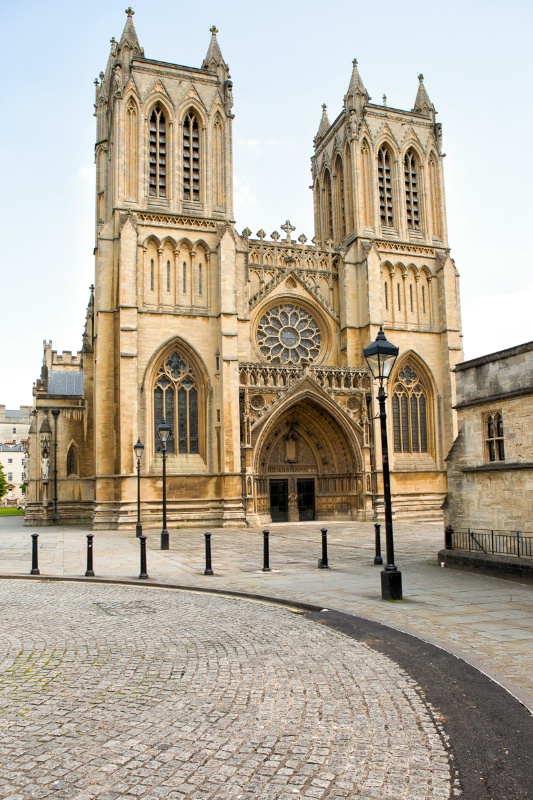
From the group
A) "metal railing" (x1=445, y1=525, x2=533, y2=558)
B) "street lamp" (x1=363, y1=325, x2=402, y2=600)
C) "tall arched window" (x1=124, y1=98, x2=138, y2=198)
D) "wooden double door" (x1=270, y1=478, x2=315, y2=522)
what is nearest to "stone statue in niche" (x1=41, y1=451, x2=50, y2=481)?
"wooden double door" (x1=270, y1=478, x2=315, y2=522)

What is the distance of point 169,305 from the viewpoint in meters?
33.0

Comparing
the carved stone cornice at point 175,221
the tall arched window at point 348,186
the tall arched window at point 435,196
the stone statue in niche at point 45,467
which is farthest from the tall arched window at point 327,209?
the stone statue in niche at point 45,467

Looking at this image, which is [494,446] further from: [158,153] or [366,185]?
[366,185]

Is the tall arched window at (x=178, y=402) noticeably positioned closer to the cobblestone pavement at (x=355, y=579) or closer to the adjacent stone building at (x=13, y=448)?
the cobblestone pavement at (x=355, y=579)

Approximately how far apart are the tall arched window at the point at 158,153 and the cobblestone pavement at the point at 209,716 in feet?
94.7

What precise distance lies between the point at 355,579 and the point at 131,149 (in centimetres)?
2719

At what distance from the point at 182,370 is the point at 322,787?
29.6 m

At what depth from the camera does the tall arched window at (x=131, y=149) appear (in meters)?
33.2

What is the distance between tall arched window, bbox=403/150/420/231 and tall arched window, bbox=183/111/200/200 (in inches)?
481

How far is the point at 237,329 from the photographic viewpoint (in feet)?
110

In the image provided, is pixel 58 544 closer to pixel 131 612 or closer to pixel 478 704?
pixel 131 612

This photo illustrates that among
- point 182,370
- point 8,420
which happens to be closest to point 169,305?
point 182,370

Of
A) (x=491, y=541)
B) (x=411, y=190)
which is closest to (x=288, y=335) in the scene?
(x=411, y=190)

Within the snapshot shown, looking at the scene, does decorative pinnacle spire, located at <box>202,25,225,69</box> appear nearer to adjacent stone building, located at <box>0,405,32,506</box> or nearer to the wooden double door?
the wooden double door
